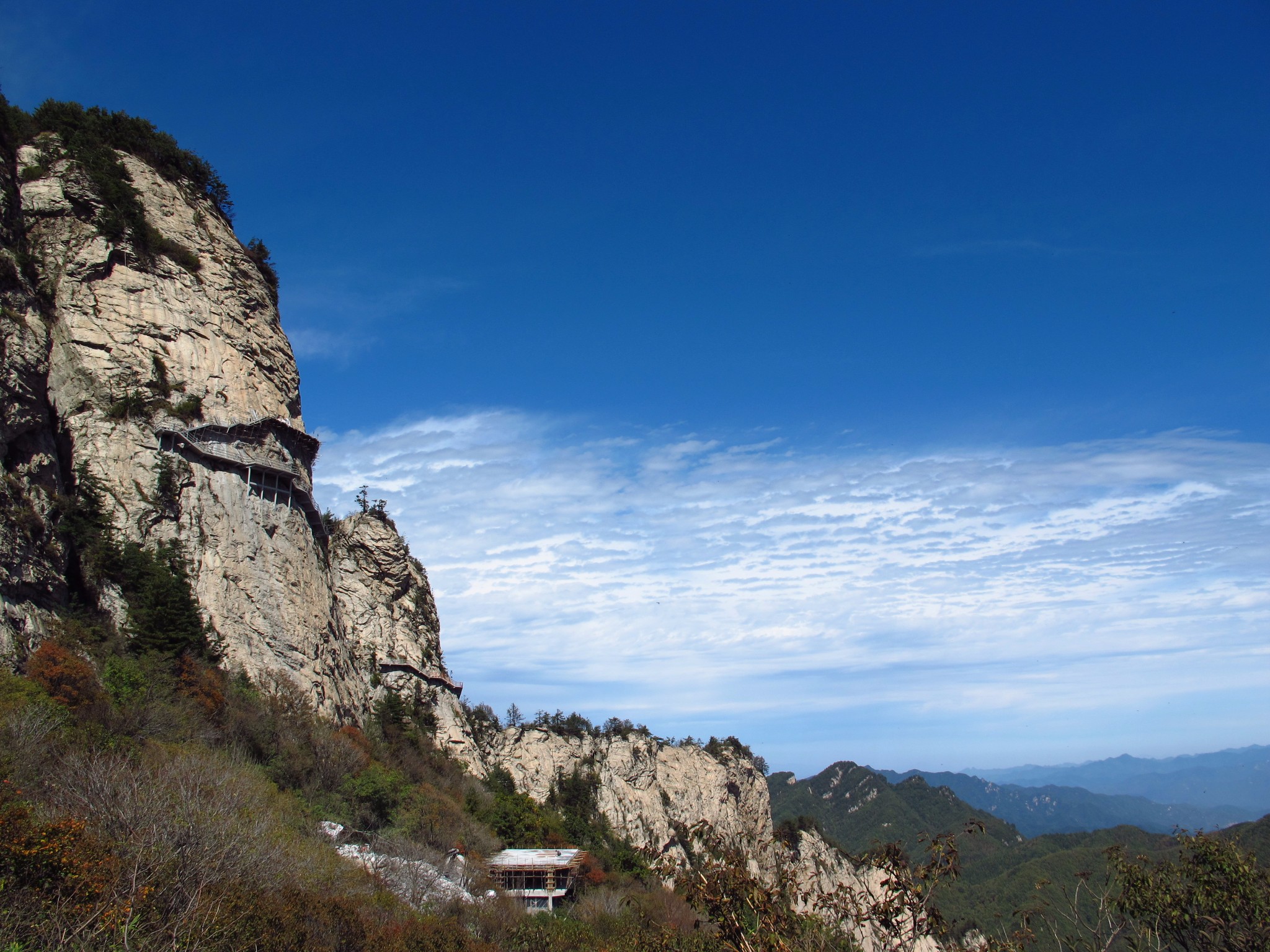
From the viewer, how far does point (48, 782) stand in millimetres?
15906

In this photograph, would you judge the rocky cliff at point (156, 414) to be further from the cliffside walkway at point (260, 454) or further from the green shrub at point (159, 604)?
the green shrub at point (159, 604)

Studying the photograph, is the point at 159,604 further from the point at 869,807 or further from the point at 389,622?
the point at 869,807

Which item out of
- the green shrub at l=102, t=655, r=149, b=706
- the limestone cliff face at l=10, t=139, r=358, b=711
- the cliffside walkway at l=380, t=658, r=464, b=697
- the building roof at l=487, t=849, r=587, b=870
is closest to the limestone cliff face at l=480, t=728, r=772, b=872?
the cliffside walkway at l=380, t=658, r=464, b=697

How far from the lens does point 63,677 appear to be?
856 inches

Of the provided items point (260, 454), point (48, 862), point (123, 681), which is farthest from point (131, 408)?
point (48, 862)

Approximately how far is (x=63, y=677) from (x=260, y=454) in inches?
618

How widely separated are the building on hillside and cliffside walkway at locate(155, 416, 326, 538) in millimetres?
18607

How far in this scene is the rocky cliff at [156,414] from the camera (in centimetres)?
2725

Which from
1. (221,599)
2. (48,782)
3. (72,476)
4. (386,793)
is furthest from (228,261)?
(48,782)

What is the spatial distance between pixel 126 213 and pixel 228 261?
5.19 metres

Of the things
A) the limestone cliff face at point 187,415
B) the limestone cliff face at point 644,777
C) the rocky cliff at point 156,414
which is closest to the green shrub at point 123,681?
the rocky cliff at point 156,414

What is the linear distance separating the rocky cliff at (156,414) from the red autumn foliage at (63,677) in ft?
2.93

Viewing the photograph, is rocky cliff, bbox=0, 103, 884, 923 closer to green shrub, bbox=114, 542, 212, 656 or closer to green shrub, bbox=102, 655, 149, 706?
green shrub, bbox=114, 542, 212, 656

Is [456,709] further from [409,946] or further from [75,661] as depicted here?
[409,946]
